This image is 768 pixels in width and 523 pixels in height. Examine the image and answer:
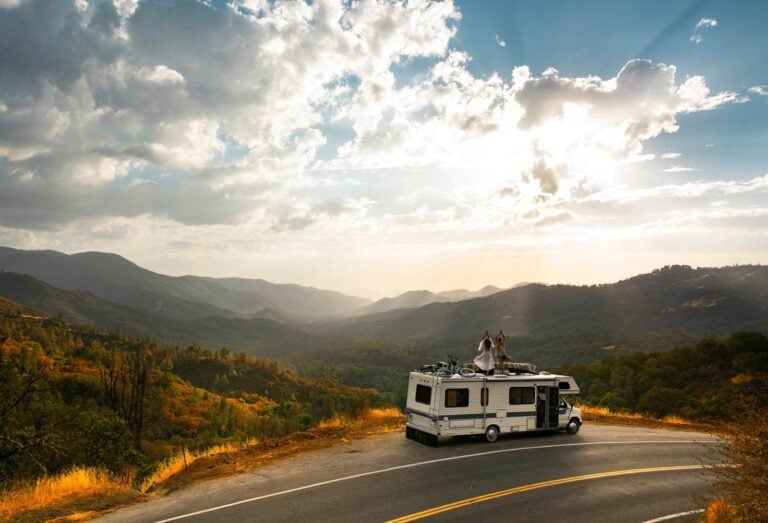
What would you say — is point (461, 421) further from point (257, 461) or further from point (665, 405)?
point (665, 405)

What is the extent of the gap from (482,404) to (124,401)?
5555cm

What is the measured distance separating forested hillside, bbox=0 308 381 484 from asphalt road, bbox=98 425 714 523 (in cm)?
507

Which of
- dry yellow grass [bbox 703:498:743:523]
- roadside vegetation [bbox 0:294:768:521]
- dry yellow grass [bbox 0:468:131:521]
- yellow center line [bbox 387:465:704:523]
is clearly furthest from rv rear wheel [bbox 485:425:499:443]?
dry yellow grass [bbox 0:468:131:521]

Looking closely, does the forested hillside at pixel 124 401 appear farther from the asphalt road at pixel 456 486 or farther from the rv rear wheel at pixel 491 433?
the rv rear wheel at pixel 491 433

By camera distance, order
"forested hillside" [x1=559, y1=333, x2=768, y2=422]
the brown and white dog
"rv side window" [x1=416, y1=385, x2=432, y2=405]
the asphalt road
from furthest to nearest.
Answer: "forested hillside" [x1=559, y1=333, x2=768, y2=422] < the brown and white dog < "rv side window" [x1=416, y1=385, x2=432, y2=405] < the asphalt road

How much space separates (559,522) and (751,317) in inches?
6858

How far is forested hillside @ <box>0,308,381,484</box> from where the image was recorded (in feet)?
73.1

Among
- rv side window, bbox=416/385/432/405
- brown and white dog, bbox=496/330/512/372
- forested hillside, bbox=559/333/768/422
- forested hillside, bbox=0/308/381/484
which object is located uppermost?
brown and white dog, bbox=496/330/512/372

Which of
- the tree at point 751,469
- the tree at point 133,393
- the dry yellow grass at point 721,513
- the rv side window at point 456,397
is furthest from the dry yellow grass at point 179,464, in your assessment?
the tree at point 133,393

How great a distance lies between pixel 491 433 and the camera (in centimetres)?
1961

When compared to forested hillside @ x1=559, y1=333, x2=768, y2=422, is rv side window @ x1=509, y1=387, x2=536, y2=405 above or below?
above

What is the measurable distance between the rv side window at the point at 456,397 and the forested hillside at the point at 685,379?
1281 inches

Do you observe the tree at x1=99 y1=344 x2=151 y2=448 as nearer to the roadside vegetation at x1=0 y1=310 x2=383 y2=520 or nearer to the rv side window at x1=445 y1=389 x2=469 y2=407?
the roadside vegetation at x1=0 y1=310 x2=383 y2=520

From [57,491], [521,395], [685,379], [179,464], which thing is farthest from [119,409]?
[685,379]
